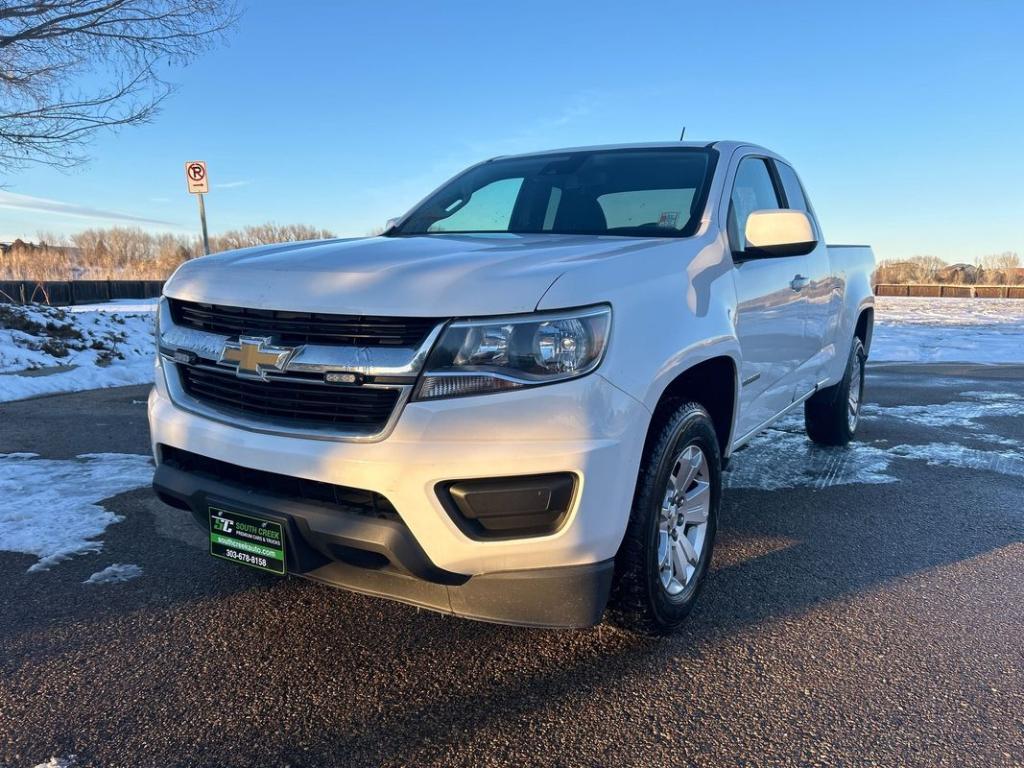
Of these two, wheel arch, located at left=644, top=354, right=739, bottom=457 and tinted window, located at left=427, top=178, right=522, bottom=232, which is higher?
tinted window, located at left=427, top=178, right=522, bottom=232

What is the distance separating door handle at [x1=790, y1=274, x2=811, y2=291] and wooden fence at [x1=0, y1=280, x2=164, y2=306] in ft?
37.0

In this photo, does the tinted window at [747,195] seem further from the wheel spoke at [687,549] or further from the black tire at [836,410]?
the black tire at [836,410]

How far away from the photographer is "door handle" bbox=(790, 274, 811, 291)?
147 inches

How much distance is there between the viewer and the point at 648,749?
2002 millimetres

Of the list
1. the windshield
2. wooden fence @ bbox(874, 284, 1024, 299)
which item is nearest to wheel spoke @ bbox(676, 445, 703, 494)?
the windshield

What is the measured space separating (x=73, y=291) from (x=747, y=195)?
691 inches

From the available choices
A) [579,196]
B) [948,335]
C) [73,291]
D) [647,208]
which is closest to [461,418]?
[647,208]

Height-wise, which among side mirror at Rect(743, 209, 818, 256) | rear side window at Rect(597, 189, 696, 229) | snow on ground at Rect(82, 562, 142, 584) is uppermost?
rear side window at Rect(597, 189, 696, 229)

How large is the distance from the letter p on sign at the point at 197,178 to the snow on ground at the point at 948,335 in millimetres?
10346

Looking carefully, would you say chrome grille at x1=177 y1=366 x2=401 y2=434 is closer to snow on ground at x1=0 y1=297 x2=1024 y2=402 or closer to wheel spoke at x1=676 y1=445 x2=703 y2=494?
wheel spoke at x1=676 y1=445 x2=703 y2=494

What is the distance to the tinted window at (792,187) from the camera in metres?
4.38

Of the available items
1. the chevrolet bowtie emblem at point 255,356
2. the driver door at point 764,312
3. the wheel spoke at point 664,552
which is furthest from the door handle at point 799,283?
the chevrolet bowtie emblem at point 255,356

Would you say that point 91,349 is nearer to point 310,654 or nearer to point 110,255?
point 310,654

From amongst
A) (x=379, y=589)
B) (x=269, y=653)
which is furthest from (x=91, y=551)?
(x=379, y=589)
